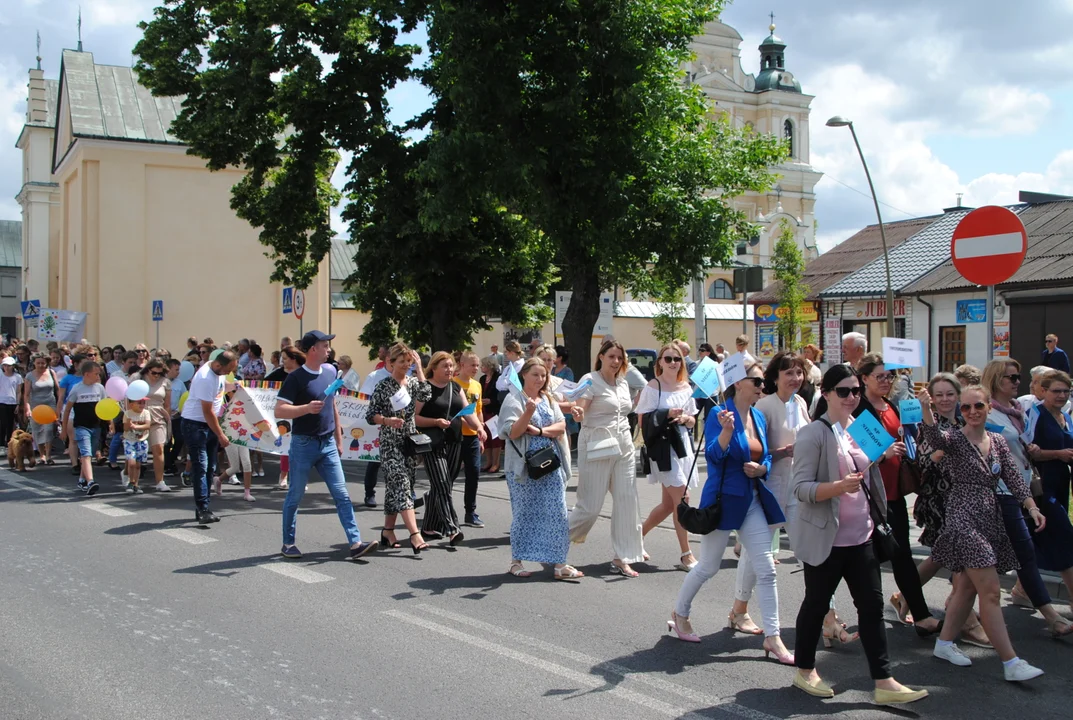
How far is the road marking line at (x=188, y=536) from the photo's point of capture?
386 inches

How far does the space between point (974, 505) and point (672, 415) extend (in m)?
2.92

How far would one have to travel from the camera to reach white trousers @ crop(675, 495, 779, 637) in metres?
5.97

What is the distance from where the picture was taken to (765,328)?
43.9 metres

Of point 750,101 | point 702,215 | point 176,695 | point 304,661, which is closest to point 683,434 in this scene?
point 304,661

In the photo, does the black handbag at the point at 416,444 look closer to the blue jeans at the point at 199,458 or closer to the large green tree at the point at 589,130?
the blue jeans at the point at 199,458

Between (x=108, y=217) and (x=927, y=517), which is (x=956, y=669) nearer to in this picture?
(x=927, y=517)

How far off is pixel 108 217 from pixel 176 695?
35.8m

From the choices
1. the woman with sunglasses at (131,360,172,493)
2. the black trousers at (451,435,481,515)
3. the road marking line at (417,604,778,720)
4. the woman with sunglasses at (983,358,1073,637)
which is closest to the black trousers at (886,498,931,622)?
the woman with sunglasses at (983,358,1073,637)

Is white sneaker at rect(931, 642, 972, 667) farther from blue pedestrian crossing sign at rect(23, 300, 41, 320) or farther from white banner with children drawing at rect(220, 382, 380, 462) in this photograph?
blue pedestrian crossing sign at rect(23, 300, 41, 320)

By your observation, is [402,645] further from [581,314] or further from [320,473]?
[581,314]

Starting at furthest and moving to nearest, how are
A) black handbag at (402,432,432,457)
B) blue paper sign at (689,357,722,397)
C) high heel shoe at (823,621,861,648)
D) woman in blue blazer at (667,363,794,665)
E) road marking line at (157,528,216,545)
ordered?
road marking line at (157,528,216,545), black handbag at (402,432,432,457), blue paper sign at (689,357,722,397), high heel shoe at (823,621,861,648), woman in blue blazer at (667,363,794,665)

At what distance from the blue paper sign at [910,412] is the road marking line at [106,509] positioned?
28.6ft

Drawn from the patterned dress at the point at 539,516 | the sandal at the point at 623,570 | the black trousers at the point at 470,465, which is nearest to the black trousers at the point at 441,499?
the black trousers at the point at 470,465

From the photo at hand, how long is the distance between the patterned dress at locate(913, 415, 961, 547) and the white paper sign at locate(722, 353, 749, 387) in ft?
3.82
